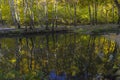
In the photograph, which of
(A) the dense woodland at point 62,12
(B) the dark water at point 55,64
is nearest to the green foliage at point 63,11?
(A) the dense woodland at point 62,12

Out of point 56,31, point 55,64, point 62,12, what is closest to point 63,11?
point 62,12

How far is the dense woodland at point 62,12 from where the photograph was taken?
2798 inches

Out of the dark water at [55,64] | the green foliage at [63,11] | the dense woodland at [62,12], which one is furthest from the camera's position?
the green foliage at [63,11]

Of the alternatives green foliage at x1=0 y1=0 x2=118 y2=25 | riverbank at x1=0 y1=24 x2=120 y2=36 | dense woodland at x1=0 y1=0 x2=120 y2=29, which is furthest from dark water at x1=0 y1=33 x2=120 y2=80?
green foliage at x1=0 y1=0 x2=118 y2=25

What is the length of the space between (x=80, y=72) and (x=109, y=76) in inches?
146

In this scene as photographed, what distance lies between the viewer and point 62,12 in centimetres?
7850

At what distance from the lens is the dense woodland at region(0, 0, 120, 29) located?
71062 mm

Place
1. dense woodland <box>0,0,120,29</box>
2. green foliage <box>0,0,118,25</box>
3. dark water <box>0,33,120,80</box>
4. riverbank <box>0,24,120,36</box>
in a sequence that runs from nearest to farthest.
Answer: dark water <box>0,33,120,80</box> → riverbank <box>0,24,120,36</box> → dense woodland <box>0,0,120,29</box> → green foliage <box>0,0,118,25</box>

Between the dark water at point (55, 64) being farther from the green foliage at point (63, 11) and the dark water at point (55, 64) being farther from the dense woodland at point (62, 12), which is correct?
the green foliage at point (63, 11)

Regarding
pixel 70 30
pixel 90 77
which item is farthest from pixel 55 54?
pixel 70 30

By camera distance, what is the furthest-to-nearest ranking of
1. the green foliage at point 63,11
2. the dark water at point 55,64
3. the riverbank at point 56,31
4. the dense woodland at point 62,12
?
1. the green foliage at point 63,11
2. the dense woodland at point 62,12
3. the riverbank at point 56,31
4. the dark water at point 55,64

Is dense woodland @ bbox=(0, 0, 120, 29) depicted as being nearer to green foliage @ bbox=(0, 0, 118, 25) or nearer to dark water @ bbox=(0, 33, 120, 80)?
green foliage @ bbox=(0, 0, 118, 25)

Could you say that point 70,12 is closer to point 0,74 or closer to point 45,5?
point 45,5

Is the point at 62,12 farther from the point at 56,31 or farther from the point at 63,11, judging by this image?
the point at 56,31
